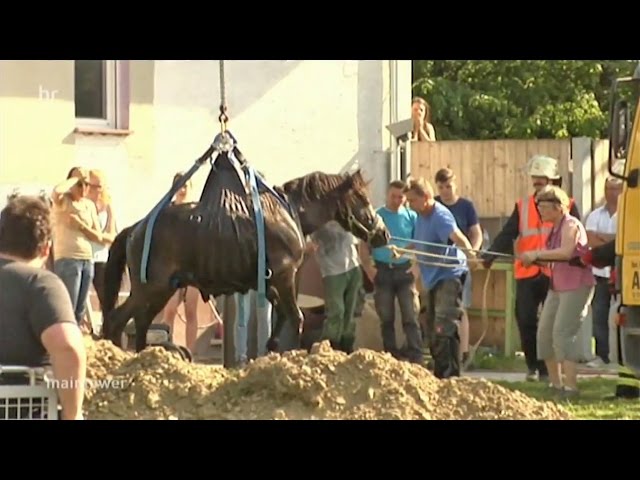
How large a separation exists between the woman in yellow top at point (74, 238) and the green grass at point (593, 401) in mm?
3434

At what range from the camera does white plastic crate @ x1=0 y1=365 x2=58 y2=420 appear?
666cm

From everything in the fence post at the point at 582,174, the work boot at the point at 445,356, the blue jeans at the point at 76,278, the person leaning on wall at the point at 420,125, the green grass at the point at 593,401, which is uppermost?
the person leaning on wall at the point at 420,125

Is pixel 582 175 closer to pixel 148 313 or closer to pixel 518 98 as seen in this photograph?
pixel 148 313

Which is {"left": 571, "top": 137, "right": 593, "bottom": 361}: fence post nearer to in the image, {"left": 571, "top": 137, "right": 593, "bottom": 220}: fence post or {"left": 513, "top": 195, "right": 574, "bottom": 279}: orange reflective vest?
{"left": 571, "top": 137, "right": 593, "bottom": 220}: fence post

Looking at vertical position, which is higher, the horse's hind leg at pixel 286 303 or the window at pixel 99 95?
the window at pixel 99 95

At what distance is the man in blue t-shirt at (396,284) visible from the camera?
44.8 feet

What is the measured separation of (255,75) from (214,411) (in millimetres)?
7153

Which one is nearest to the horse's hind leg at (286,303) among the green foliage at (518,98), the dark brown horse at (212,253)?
the dark brown horse at (212,253)

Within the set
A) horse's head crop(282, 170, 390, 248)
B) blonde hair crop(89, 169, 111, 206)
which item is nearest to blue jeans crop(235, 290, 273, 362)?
horse's head crop(282, 170, 390, 248)

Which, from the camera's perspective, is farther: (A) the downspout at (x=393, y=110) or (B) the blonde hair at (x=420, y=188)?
(A) the downspout at (x=393, y=110)

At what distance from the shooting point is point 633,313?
34.1ft

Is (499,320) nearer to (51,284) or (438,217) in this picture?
(438,217)

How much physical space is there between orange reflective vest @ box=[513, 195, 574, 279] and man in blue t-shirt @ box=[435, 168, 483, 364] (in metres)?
0.73

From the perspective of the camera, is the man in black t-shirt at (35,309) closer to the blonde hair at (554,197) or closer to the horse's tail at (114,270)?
the horse's tail at (114,270)
